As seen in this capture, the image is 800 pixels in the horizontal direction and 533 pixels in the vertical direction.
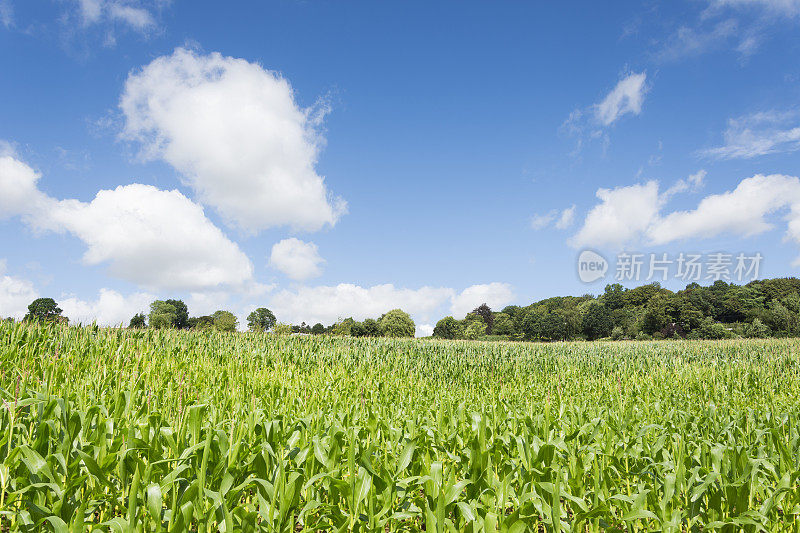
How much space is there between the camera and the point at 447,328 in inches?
3588

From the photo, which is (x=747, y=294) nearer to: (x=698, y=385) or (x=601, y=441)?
(x=698, y=385)

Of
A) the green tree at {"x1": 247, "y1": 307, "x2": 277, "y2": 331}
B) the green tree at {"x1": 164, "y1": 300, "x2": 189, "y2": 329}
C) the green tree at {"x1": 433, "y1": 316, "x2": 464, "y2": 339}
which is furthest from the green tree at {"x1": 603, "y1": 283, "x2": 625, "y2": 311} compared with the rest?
the green tree at {"x1": 164, "y1": 300, "x2": 189, "y2": 329}

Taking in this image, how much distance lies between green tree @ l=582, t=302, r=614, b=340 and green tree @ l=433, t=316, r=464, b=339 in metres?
25.8

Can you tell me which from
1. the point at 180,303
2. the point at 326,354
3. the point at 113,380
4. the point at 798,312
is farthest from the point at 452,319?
the point at 113,380

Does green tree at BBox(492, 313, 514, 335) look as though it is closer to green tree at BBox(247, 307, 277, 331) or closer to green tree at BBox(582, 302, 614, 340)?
green tree at BBox(582, 302, 614, 340)

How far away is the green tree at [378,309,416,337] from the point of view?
75.2 metres

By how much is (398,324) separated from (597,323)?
39014 millimetres

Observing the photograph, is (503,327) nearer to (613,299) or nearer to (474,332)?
(474,332)

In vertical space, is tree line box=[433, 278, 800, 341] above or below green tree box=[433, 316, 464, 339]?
above

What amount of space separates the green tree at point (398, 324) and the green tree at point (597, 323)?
34.6m

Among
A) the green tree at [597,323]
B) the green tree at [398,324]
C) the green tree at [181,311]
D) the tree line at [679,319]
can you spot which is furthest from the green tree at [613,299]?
the green tree at [181,311]

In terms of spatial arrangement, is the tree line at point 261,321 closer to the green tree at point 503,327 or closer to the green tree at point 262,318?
the green tree at point 262,318

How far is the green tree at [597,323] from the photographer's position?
76062 millimetres

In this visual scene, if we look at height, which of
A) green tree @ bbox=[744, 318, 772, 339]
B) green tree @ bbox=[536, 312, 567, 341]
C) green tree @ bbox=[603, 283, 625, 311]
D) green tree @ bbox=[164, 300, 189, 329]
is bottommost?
green tree @ bbox=[164, 300, 189, 329]
